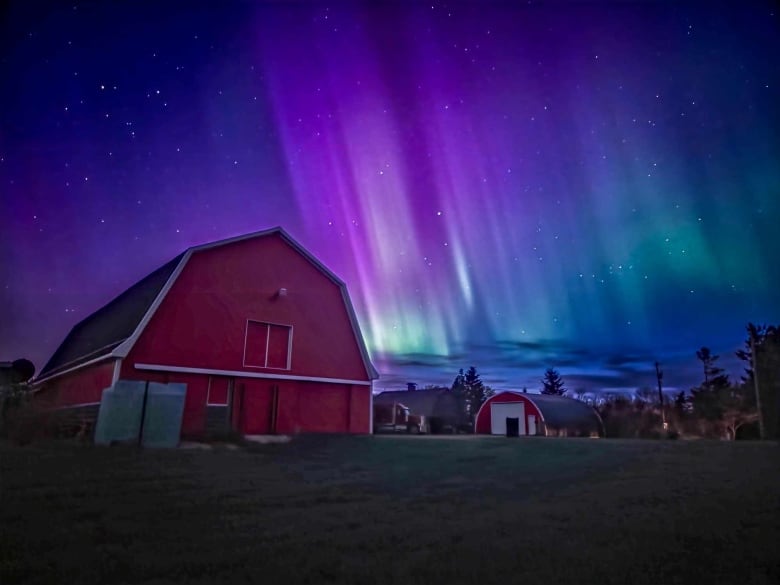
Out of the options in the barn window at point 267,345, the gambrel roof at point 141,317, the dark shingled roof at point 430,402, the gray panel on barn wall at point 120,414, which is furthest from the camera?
the dark shingled roof at point 430,402

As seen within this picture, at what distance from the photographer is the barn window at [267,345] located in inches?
720

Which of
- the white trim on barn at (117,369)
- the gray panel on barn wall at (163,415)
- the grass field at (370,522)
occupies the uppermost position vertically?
the white trim on barn at (117,369)

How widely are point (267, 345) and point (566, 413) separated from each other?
25.7m

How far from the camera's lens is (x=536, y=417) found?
35.6m

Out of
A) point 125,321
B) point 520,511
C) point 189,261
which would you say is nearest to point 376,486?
point 520,511

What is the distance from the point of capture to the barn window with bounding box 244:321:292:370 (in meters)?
18.3

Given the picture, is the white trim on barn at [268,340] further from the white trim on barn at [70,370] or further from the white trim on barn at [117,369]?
the white trim on barn at [70,370]

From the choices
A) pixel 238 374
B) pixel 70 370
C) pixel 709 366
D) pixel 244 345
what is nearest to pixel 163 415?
pixel 238 374

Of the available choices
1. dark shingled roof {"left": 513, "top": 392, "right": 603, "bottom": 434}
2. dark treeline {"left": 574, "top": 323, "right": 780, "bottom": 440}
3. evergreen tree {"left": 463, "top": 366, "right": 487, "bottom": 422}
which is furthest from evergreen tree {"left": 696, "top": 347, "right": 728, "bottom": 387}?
evergreen tree {"left": 463, "top": 366, "right": 487, "bottom": 422}

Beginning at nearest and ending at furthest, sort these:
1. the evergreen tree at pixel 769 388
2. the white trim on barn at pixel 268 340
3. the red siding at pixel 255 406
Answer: the red siding at pixel 255 406 → the white trim on barn at pixel 268 340 → the evergreen tree at pixel 769 388

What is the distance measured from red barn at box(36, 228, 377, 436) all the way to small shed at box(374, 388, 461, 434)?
25220 mm

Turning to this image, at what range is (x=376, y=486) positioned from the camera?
8.09 metres

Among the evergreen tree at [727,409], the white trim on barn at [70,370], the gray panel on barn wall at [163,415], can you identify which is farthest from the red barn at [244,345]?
the evergreen tree at [727,409]

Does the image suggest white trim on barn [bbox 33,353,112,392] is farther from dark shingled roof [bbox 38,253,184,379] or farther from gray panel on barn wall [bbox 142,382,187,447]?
gray panel on barn wall [bbox 142,382,187,447]
